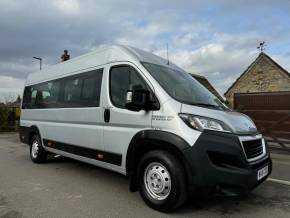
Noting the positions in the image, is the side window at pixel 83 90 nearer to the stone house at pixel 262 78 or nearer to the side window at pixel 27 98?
the side window at pixel 27 98

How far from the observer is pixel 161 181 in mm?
4422

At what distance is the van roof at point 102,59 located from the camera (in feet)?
17.4

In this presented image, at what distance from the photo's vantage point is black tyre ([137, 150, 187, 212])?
4.20m

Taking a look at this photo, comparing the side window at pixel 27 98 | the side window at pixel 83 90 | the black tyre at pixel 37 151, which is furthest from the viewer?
the side window at pixel 27 98

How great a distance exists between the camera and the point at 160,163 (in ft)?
14.6

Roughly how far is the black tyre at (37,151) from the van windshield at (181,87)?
4.29 m

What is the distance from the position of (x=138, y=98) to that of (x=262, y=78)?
23.9m

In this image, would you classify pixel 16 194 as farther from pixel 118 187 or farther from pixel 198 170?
pixel 198 170

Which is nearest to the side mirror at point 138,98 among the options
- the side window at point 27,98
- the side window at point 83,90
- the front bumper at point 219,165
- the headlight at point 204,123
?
the headlight at point 204,123

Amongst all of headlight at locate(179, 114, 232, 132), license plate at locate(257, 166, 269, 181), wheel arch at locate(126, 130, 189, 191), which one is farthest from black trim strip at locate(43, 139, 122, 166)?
license plate at locate(257, 166, 269, 181)

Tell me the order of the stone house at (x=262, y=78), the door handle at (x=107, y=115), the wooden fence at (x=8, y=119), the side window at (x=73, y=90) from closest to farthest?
the door handle at (x=107, y=115) → the side window at (x=73, y=90) → the wooden fence at (x=8, y=119) → the stone house at (x=262, y=78)

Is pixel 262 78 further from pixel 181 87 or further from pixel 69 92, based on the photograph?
pixel 181 87

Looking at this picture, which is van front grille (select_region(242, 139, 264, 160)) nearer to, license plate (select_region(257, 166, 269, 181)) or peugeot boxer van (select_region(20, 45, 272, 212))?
peugeot boxer van (select_region(20, 45, 272, 212))

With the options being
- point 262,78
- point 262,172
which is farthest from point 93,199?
point 262,78
